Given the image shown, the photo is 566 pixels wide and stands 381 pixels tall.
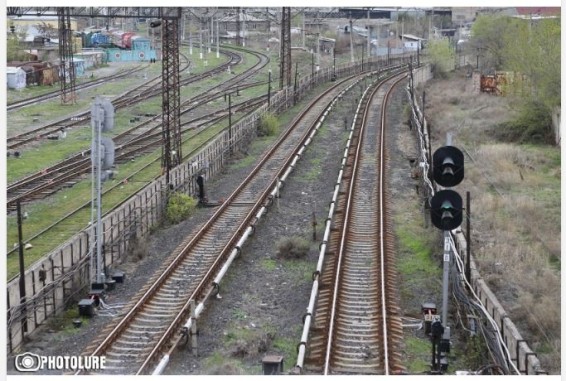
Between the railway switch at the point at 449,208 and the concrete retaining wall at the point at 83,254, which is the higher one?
the railway switch at the point at 449,208

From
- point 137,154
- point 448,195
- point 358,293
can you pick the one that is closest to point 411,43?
point 137,154

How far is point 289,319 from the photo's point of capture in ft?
50.7

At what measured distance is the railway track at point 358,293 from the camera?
44.0 feet

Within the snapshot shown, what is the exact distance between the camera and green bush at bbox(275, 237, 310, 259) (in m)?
19.1

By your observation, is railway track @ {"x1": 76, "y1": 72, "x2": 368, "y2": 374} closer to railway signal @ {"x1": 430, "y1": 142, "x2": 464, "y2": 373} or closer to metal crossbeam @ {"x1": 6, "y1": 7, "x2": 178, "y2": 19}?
railway signal @ {"x1": 430, "y1": 142, "x2": 464, "y2": 373}

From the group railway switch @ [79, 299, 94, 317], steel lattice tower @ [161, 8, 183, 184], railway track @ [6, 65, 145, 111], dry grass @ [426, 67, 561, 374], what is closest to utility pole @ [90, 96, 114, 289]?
railway switch @ [79, 299, 94, 317]

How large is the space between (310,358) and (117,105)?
113 feet

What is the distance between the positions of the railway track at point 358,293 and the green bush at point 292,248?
0.52m

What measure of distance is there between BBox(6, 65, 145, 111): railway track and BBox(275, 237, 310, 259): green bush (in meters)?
29.8

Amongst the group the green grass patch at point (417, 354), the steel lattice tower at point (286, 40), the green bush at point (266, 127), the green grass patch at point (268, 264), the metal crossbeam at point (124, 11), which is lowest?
the green grass patch at point (417, 354)

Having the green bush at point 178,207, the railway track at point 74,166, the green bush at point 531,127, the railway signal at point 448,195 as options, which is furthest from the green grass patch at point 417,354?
the green bush at point 531,127

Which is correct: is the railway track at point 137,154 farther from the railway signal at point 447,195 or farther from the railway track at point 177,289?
the railway signal at point 447,195

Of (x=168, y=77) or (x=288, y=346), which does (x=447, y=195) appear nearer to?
(x=288, y=346)

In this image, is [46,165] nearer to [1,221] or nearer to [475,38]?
[1,221]
